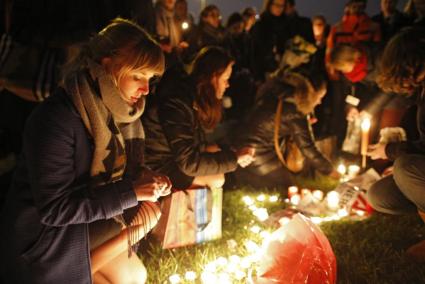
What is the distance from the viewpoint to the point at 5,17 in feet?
9.03

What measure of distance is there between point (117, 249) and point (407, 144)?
225 cm

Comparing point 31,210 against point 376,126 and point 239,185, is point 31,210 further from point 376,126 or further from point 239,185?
point 376,126

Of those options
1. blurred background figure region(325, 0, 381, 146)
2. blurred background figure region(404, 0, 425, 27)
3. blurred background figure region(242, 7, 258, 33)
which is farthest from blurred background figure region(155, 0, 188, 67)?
blurred background figure region(404, 0, 425, 27)

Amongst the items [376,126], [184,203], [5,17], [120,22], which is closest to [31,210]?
[120,22]

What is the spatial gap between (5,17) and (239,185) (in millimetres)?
2877

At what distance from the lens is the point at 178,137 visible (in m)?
3.04

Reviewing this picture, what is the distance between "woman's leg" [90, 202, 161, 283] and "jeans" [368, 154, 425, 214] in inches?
67.4

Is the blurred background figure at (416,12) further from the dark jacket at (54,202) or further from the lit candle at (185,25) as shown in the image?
the dark jacket at (54,202)

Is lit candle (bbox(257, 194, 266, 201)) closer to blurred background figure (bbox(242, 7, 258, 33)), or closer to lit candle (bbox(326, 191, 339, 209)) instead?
lit candle (bbox(326, 191, 339, 209))

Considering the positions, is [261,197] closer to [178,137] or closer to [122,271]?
[178,137]

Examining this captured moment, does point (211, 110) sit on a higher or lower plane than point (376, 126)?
higher

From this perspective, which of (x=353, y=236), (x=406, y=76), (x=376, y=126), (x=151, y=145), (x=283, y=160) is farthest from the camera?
(x=376, y=126)

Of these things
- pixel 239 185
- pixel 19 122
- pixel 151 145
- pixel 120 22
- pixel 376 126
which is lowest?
pixel 239 185

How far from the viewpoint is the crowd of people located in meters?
2.01
